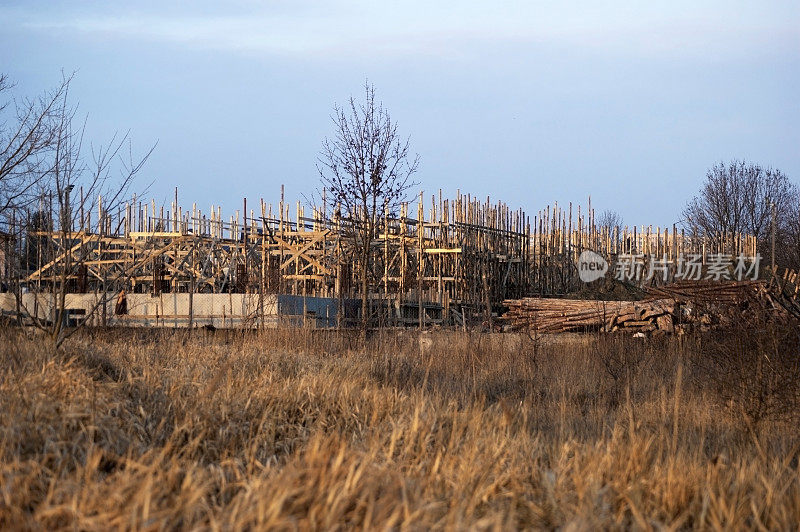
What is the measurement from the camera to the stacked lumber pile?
16953mm

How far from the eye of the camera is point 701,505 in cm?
485

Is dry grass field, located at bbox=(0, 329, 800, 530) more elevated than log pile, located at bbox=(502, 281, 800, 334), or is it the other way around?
log pile, located at bbox=(502, 281, 800, 334)

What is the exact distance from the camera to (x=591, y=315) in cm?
1764

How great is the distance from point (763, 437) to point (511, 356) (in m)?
6.72

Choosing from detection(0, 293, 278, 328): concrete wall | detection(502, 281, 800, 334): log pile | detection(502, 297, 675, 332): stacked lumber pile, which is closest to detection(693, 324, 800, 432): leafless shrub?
detection(502, 281, 800, 334): log pile

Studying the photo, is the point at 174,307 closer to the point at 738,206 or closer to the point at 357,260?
the point at 357,260

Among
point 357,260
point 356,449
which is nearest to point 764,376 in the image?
point 356,449

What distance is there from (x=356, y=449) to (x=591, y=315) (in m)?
12.8

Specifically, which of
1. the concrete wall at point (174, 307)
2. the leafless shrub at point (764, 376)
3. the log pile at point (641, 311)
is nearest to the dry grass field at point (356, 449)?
the leafless shrub at point (764, 376)

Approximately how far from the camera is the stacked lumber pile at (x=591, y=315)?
667 inches

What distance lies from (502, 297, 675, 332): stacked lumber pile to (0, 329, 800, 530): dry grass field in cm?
627

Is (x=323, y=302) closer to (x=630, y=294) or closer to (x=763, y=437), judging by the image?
(x=630, y=294)

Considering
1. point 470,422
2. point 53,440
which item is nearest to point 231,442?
point 53,440

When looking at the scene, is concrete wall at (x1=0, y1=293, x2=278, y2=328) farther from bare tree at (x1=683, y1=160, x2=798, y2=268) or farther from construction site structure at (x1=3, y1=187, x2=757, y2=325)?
bare tree at (x1=683, y1=160, x2=798, y2=268)
